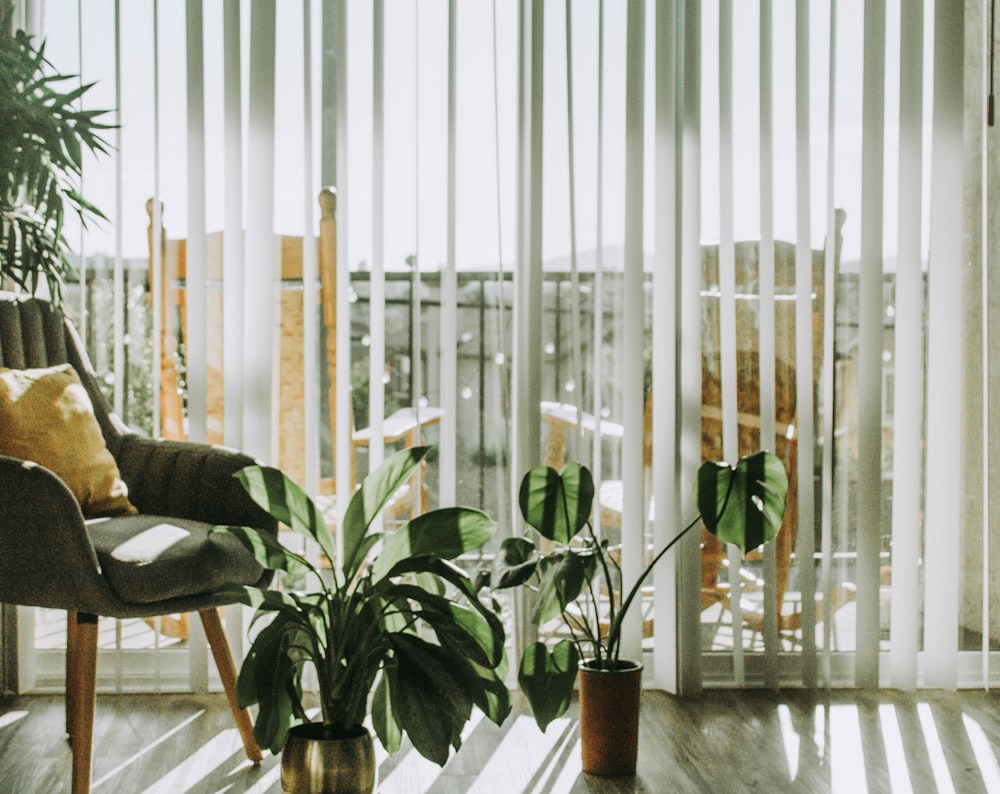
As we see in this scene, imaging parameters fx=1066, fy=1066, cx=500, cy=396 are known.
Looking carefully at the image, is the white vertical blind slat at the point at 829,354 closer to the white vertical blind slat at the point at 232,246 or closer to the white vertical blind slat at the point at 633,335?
the white vertical blind slat at the point at 633,335

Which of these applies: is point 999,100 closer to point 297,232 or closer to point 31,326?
point 297,232

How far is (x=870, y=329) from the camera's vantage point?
2.87m

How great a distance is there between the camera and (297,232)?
9.26 feet

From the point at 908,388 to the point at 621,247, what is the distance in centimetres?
86

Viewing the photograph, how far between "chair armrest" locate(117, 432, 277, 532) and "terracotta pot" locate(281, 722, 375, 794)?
1.84ft

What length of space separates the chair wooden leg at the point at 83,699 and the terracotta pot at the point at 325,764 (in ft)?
1.23

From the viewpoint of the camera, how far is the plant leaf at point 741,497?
215 centimetres

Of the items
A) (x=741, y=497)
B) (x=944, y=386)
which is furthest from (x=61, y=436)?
(x=944, y=386)

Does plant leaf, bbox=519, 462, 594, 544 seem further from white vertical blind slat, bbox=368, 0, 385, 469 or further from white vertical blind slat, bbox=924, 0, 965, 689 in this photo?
white vertical blind slat, bbox=924, 0, 965, 689

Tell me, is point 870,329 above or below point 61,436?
above

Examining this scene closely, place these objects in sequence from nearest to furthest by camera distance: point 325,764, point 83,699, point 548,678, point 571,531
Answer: point 325,764 → point 83,699 → point 548,678 → point 571,531

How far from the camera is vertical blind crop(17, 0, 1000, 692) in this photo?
9.09 feet

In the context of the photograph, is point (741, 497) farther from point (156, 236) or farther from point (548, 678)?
point (156, 236)

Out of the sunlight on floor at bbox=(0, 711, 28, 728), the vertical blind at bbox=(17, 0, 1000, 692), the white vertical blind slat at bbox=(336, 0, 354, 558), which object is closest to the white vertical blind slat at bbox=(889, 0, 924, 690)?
the vertical blind at bbox=(17, 0, 1000, 692)
